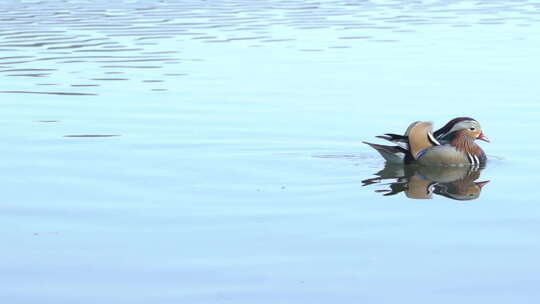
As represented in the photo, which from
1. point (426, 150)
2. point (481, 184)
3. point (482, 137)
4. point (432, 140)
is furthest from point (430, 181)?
point (482, 137)

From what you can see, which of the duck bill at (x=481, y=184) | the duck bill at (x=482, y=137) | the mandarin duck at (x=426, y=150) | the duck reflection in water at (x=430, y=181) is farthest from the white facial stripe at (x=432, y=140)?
the duck bill at (x=481, y=184)

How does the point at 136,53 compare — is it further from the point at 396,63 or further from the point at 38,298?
the point at 38,298

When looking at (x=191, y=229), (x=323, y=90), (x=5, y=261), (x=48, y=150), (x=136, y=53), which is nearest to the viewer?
(x=5, y=261)

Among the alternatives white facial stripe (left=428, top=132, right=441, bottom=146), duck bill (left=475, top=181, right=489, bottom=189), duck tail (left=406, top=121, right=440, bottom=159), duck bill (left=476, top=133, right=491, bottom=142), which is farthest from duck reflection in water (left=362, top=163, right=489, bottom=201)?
duck bill (left=476, top=133, right=491, bottom=142)

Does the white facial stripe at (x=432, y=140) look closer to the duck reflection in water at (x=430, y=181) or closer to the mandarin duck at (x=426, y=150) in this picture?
the mandarin duck at (x=426, y=150)

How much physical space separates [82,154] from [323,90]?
20.2ft

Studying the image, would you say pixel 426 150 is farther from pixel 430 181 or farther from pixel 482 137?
pixel 430 181

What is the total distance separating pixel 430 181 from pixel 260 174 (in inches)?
66.3

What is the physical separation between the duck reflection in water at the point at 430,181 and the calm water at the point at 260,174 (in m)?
0.05

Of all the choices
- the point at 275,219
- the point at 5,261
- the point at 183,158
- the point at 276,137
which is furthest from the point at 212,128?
the point at 5,261

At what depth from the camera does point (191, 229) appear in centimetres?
1095

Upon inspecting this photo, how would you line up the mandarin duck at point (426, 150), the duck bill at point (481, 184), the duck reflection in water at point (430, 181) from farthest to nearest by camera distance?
1. the mandarin duck at point (426, 150)
2. the duck bill at point (481, 184)
3. the duck reflection in water at point (430, 181)

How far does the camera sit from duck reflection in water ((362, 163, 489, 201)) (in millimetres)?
13008

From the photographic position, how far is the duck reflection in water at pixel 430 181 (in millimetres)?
13008
